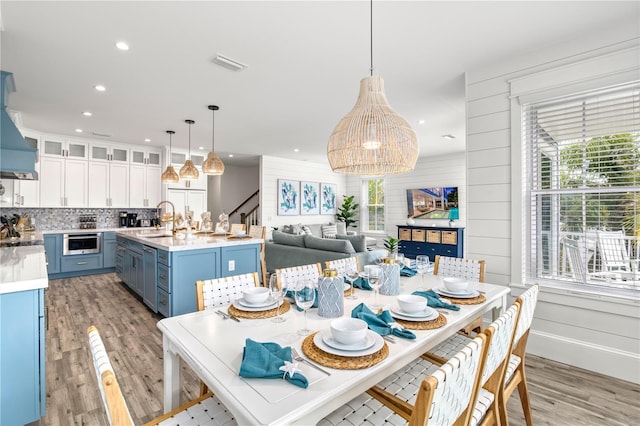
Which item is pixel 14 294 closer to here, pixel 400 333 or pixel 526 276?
pixel 400 333

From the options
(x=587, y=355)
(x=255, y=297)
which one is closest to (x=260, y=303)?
(x=255, y=297)

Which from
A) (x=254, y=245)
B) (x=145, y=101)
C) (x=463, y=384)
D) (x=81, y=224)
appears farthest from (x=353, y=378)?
(x=81, y=224)

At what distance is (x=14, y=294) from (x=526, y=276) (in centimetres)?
376

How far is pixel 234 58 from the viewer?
9.30ft

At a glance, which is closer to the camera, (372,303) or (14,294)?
(14,294)

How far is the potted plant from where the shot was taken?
359 inches

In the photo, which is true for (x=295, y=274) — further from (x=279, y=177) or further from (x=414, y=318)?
(x=279, y=177)

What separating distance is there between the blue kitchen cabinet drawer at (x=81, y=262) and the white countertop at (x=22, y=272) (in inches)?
137

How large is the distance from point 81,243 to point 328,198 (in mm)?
5927

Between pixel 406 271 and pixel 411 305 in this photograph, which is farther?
pixel 406 271

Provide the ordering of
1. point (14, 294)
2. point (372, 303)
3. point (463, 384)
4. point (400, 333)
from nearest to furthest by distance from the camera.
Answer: point (463, 384) → point (400, 333) → point (14, 294) → point (372, 303)

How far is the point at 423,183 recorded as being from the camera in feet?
26.0

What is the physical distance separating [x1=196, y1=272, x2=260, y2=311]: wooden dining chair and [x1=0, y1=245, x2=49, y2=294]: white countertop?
2.72 feet

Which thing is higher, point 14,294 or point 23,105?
point 23,105
